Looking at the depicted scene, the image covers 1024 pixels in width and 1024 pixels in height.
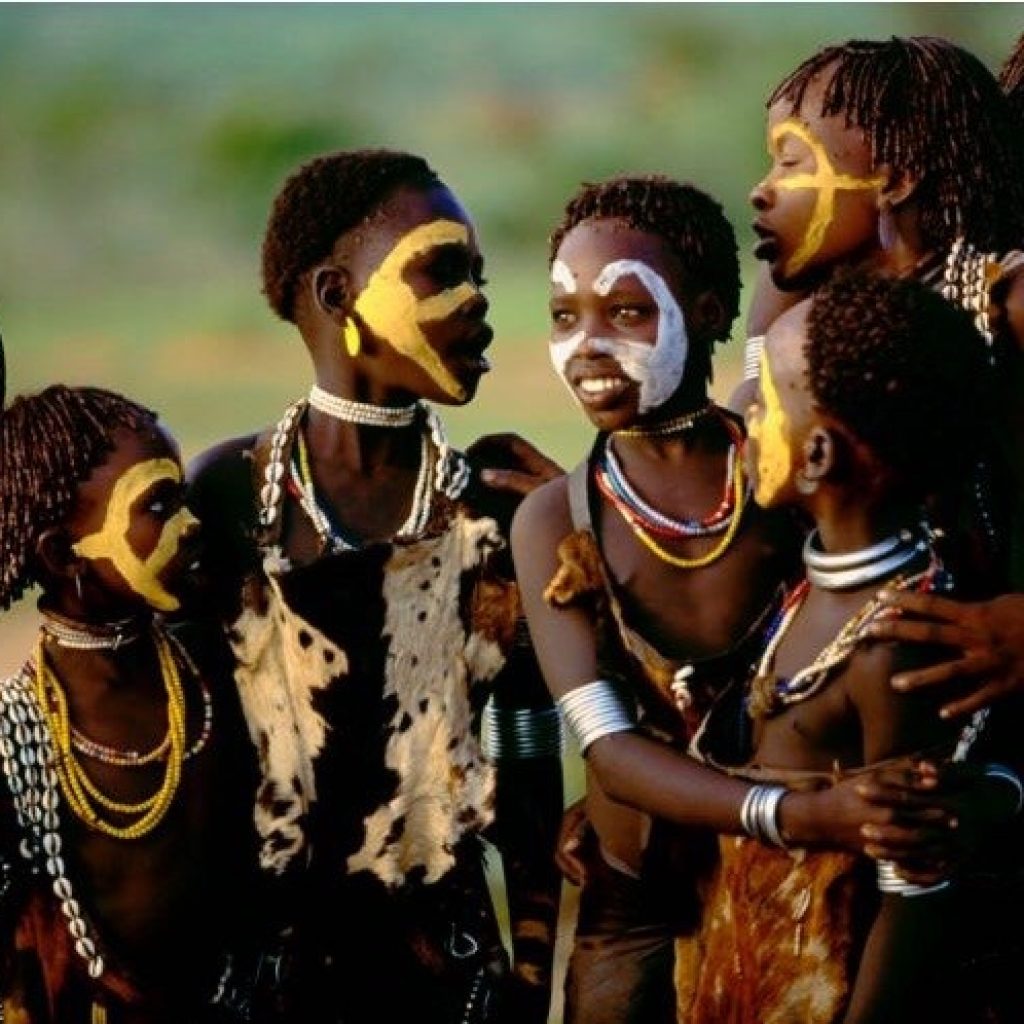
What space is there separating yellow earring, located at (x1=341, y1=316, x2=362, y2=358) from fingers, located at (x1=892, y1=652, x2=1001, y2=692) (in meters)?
1.32

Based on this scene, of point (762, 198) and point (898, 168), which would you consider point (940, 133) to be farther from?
point (762, 198)

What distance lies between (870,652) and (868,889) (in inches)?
14.6

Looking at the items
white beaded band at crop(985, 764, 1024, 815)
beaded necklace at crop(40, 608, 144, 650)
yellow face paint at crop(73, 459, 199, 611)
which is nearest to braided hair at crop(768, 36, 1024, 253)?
white beaded band at crop(985, 764, 1024, 815)

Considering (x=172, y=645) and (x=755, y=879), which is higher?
(x=172, y=645)

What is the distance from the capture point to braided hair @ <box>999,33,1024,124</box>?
19.0 feet

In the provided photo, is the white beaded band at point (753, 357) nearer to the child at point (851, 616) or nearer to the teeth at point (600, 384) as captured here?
the teeth at point (600, 384)

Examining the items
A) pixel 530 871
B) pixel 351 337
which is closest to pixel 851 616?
pixel 530 871

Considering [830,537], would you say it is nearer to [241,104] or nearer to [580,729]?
[580,729]

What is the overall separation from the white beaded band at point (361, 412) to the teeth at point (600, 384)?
567 mm

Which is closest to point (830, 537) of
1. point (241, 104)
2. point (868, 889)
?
point (868, 889)

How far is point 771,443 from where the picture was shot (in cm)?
505

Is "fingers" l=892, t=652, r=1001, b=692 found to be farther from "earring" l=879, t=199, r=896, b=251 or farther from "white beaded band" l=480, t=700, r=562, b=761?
"white beaded band" l=480, t=700, r=562, b=761

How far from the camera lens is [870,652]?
493 centimetres

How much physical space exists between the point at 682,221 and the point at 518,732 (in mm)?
1006
